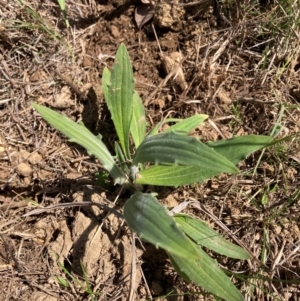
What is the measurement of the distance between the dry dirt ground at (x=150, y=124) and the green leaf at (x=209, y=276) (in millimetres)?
108

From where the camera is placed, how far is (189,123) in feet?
6.10

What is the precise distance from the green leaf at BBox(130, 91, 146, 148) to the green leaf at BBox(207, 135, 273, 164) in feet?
1.20

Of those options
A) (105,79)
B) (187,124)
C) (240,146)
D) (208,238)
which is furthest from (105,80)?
(208,238)

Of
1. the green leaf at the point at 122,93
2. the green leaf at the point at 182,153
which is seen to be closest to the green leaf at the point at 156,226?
the green leaf at the point at 182,153

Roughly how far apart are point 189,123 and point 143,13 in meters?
0.70

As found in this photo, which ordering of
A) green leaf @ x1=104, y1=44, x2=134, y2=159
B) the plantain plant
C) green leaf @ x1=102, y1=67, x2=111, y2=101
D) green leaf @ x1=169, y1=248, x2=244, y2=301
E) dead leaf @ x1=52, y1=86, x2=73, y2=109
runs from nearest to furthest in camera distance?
the plantain plant
green leaf @ x1=169, y1=248, x2=244, y2=301
green leaf @ x1=104, y1=44, x2=134, y2=159
green leaf @ x1=102, y1=67, x2=111, y2=101
dead leaf @ x1=52, y1=86, x2=73, y2=109

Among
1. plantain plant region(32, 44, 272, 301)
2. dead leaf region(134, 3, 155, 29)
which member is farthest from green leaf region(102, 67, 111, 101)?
dead leaf region(134, 3, 155, 29)

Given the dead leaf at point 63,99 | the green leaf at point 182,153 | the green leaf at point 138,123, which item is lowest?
the green leaf at point 138,123

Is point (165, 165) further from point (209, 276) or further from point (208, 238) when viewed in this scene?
point (209, 276)

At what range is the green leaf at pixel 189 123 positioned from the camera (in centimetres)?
184

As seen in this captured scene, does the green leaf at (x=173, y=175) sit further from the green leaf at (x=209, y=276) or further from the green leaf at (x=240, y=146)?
the green leaf at (x=209, y=276)

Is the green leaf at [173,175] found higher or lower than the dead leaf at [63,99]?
lower

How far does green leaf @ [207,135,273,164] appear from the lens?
1606 mm

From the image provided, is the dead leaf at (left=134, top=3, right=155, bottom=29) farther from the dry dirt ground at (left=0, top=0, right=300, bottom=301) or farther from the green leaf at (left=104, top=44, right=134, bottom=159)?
the green leaf at (left=104, top=44, right=134, bottom=159)
